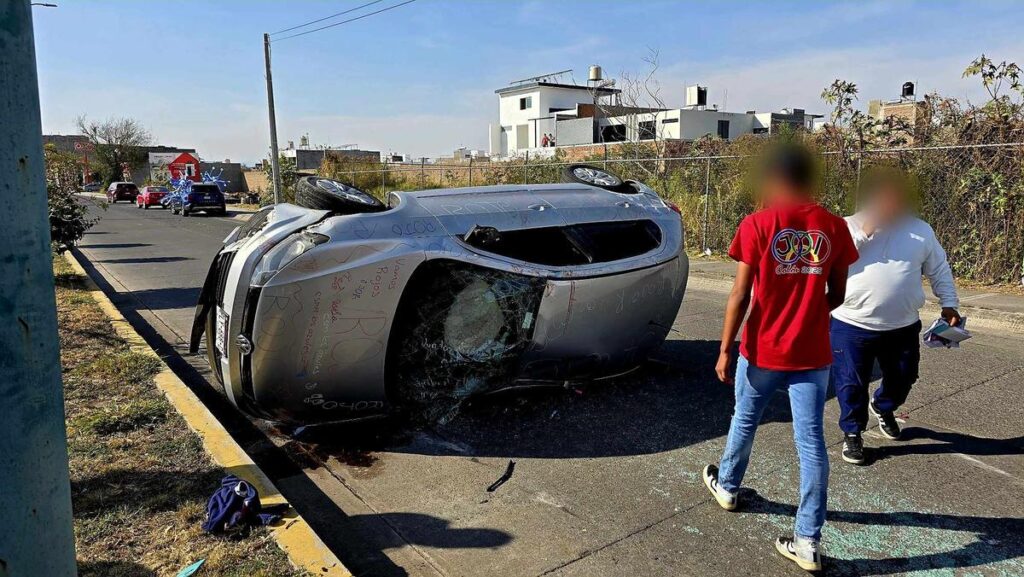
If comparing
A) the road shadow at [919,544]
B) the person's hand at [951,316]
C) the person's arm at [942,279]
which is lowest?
the road shadow at [919,544]

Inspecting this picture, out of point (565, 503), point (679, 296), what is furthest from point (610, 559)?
point (679, 296)

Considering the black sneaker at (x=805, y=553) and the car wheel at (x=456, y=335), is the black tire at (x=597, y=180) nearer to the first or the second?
the car wheel at (x=456, y=335)

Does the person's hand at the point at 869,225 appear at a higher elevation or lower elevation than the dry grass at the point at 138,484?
higher

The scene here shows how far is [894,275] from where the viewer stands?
3936mm

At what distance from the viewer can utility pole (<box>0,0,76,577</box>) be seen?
1.79m

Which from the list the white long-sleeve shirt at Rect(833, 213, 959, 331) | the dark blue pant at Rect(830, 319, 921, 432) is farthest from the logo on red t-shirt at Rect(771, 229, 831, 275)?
the dark blue pant at Rect(830, 319, 921, 432)

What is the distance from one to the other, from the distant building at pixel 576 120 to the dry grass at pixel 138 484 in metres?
21.5

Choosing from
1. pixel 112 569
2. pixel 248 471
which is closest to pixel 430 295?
pixel 248 471

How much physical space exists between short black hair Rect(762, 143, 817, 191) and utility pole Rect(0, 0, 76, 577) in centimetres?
285

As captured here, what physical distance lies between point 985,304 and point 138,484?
9.63 m

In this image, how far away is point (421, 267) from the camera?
455cm

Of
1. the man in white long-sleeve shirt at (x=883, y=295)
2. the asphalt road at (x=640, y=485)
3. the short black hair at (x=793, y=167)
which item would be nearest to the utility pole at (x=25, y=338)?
the asphalt road at (x=640, y=485)

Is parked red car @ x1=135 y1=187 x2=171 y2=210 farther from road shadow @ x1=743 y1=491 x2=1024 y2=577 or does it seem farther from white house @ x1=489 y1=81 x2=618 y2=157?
road shadow @ x1=743 y1=491 x2=1024 y2=577

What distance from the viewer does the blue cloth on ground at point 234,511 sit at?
334cm
